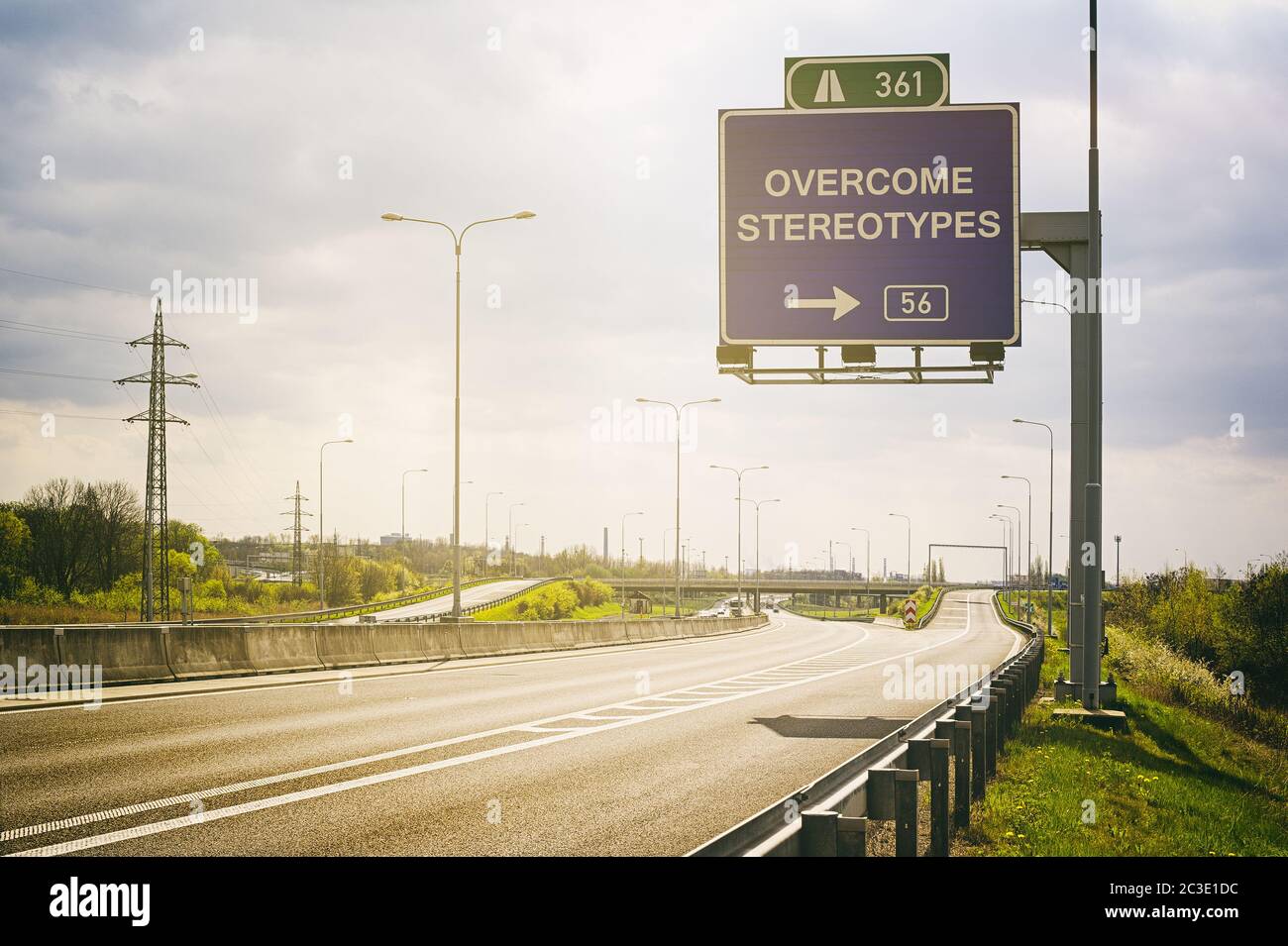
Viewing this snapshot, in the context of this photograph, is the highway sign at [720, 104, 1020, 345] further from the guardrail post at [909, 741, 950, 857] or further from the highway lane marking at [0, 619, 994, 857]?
the guardrail post at [909, 741, 950, 857]

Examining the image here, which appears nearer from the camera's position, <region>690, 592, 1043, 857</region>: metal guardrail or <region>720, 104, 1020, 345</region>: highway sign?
<region>690, 592, 1043, 857</region>: metal guardrail

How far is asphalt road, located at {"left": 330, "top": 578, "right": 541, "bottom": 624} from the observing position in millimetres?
81844

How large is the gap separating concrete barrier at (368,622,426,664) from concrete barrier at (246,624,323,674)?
221 centimetres

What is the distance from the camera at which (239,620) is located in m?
58.9

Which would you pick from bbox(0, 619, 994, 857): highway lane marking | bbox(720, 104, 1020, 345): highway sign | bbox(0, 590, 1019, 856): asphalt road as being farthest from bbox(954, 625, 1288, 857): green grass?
bbox(720, 104, 1020, 345): highway sign

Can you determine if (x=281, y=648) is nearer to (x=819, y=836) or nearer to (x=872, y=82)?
(x=872, y=82)

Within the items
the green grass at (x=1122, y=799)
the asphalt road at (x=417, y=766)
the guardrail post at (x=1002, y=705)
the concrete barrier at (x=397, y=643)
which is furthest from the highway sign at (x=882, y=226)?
the concrete barrier at (x=397, y=643)

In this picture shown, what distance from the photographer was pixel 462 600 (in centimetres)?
10444

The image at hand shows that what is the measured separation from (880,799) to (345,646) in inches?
752

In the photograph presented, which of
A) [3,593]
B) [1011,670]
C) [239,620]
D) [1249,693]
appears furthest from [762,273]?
[3,593]

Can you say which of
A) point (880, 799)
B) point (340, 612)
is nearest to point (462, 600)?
point (340, 612)

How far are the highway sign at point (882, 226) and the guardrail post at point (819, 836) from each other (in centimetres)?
1398

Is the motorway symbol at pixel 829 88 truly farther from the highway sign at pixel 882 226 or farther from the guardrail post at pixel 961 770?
the guardrail post at pixel 961 770

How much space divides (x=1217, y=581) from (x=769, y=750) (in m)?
56.5
